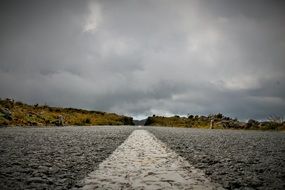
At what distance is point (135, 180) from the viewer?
3840mm

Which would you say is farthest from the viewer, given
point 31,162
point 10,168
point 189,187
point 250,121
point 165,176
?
point 250,121

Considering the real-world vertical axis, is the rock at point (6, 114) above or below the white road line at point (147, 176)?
above

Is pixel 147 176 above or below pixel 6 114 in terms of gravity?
below

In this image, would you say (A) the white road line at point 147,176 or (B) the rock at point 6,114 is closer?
(A) the white road line at point 147,176

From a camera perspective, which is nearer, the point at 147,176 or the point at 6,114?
the point at 147,176

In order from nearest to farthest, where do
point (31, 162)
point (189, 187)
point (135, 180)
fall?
1. point (189, 187)
2. point (135, 180)
3. point (31, 162)

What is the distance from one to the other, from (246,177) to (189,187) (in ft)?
3.02

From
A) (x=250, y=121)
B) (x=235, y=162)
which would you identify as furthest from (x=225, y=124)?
(x=235, y=162)

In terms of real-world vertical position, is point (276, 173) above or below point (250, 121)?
below

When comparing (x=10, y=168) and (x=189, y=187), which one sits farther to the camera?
(x=10, y=168)

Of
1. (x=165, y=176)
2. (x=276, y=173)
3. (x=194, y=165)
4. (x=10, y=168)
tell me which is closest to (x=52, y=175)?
(x=10, y=168)

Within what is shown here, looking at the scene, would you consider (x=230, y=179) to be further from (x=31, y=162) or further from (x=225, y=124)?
(x=225, y=124)

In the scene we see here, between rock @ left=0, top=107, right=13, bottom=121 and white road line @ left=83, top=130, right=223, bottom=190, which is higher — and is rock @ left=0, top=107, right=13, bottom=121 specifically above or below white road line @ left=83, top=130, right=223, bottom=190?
above

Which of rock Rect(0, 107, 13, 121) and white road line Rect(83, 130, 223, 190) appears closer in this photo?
white road line Rect(83, 130, 223, 190)
